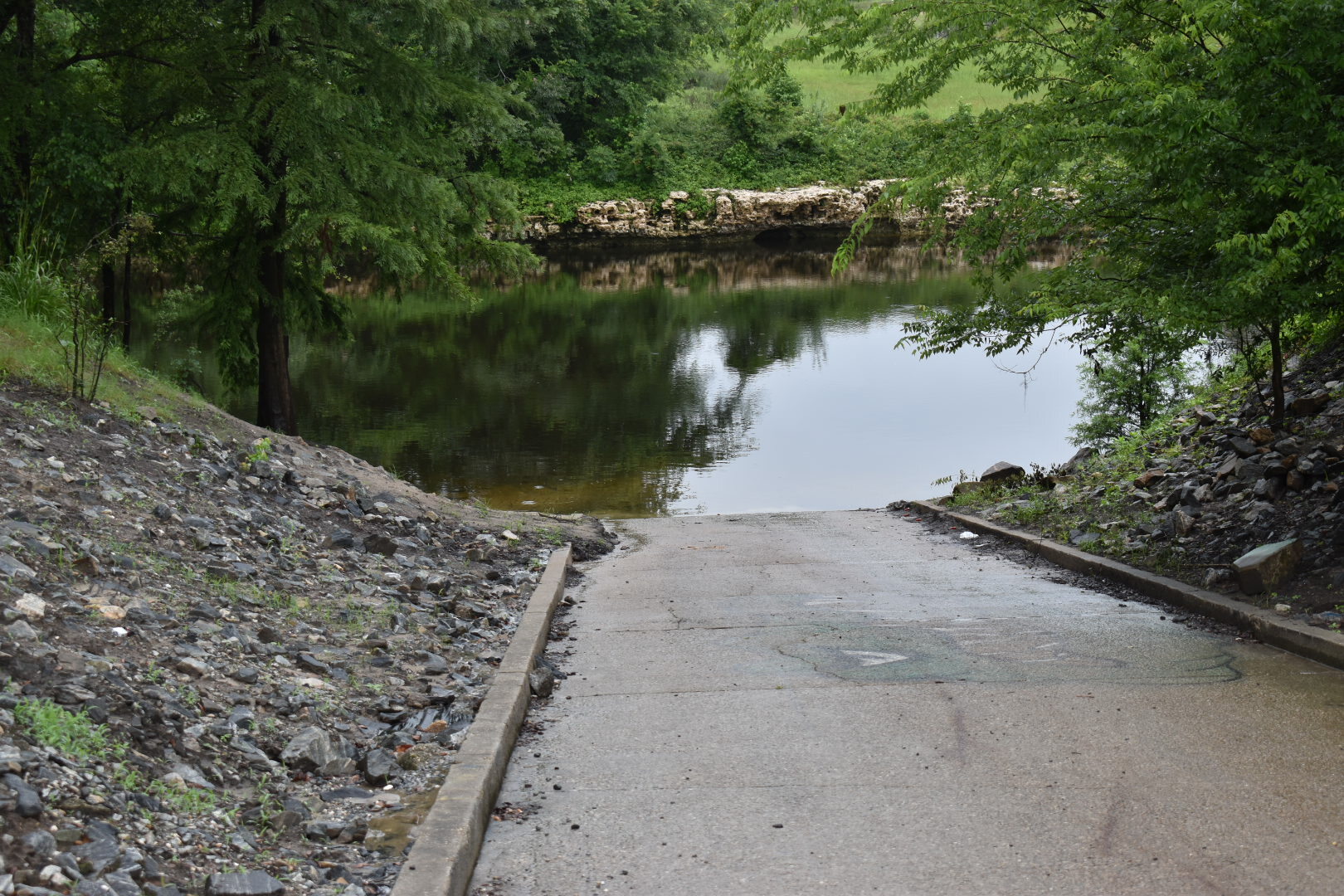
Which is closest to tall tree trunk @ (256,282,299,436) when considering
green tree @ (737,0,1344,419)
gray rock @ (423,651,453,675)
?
green tree @ (737,0,1344,419)

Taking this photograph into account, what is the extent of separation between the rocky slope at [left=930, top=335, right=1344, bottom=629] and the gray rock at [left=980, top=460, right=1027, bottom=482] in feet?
4.89

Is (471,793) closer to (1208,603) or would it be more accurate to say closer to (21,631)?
(21,631)

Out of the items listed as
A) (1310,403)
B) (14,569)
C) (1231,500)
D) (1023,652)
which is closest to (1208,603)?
(1023,652)

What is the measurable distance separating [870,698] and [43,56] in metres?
13.2

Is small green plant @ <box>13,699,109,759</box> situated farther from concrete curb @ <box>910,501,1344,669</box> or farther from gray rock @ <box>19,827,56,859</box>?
concrete curb @ <box>910,501,1344,669</box>

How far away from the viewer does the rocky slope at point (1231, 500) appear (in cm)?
787

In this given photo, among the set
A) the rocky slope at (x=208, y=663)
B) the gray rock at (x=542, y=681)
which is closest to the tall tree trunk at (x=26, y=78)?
the rocky slope at (x=208, y=663)

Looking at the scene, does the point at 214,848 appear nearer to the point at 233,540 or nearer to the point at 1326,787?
the point at 233,540

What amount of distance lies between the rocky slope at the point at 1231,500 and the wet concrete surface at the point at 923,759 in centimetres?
86

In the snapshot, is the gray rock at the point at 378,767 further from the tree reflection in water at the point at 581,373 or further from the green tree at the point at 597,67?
the green tree at the point at 597,67

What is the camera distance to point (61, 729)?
3828 mm

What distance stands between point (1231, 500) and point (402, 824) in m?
7.90

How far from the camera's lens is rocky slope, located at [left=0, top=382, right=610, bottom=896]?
11.8 ft

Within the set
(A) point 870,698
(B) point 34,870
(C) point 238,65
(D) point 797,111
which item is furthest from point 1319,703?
(D) point 797,111
